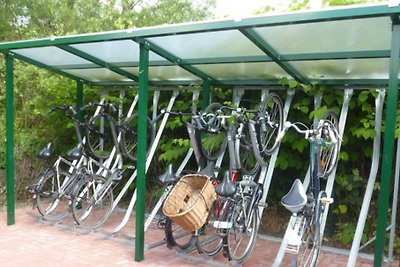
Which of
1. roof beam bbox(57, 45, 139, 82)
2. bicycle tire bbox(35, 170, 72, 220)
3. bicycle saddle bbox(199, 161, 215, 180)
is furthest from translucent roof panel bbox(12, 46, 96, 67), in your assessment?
bicycle saddle bbox(199, 161, 215, 180)

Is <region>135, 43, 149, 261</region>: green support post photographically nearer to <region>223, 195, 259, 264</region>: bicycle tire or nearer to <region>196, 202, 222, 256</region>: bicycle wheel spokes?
<region>196, 202, 222, 256</region>: bicycle wheel spokes

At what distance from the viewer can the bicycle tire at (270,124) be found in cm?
428

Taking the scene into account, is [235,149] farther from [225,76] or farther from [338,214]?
[338,214]

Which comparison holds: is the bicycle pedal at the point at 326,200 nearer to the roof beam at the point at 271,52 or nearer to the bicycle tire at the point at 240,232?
the bicycle tire at the point at 240,232

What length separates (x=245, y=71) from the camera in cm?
464

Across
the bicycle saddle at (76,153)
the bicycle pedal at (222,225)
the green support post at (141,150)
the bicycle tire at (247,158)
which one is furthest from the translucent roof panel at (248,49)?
the bicycle pedal at (222,225)

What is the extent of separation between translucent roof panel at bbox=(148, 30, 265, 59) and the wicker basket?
4.22 feet

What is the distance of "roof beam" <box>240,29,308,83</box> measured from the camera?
3.32 m

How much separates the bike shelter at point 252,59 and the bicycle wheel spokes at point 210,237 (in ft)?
2.05

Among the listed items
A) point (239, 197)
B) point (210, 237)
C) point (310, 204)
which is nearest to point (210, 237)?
point (210, 237)

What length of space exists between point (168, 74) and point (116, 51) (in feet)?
3.12

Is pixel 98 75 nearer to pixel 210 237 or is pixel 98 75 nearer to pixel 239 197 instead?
pixel 210 237

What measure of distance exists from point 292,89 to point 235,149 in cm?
111

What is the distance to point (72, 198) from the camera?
4.93m
